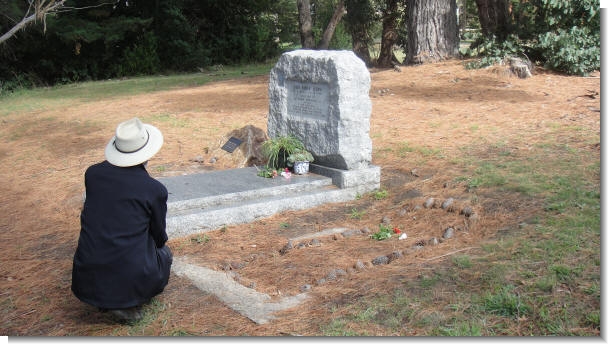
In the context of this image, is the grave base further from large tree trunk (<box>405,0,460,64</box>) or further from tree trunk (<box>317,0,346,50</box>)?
tree trunk (<box>317,0,346,50</box>)

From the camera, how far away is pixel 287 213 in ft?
20.6

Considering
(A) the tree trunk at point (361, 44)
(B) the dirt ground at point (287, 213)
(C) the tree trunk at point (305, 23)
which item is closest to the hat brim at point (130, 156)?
(B) the dirt ground at point (287, 213)

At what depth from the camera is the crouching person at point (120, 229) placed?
12.6 feet

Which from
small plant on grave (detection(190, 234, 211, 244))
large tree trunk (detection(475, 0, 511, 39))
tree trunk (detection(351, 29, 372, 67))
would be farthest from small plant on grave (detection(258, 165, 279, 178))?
tree trunk (detection(351, 29, 372, 67))

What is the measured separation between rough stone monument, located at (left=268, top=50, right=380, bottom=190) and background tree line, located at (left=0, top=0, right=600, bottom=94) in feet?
19.0

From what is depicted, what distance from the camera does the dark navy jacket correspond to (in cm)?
384

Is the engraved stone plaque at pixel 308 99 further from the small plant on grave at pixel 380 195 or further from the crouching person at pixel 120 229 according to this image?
the crouching person at pixel 120 229

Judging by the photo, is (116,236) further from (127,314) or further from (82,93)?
(82,93)

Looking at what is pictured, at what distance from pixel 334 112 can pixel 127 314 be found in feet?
11.2

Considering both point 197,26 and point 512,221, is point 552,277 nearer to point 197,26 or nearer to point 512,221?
point 512,221

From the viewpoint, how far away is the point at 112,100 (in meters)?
12.8

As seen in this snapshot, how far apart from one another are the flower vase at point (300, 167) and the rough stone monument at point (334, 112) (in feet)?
0.41

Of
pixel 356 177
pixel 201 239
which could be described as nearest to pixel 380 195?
pixel 356 177

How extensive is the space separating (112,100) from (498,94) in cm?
744
